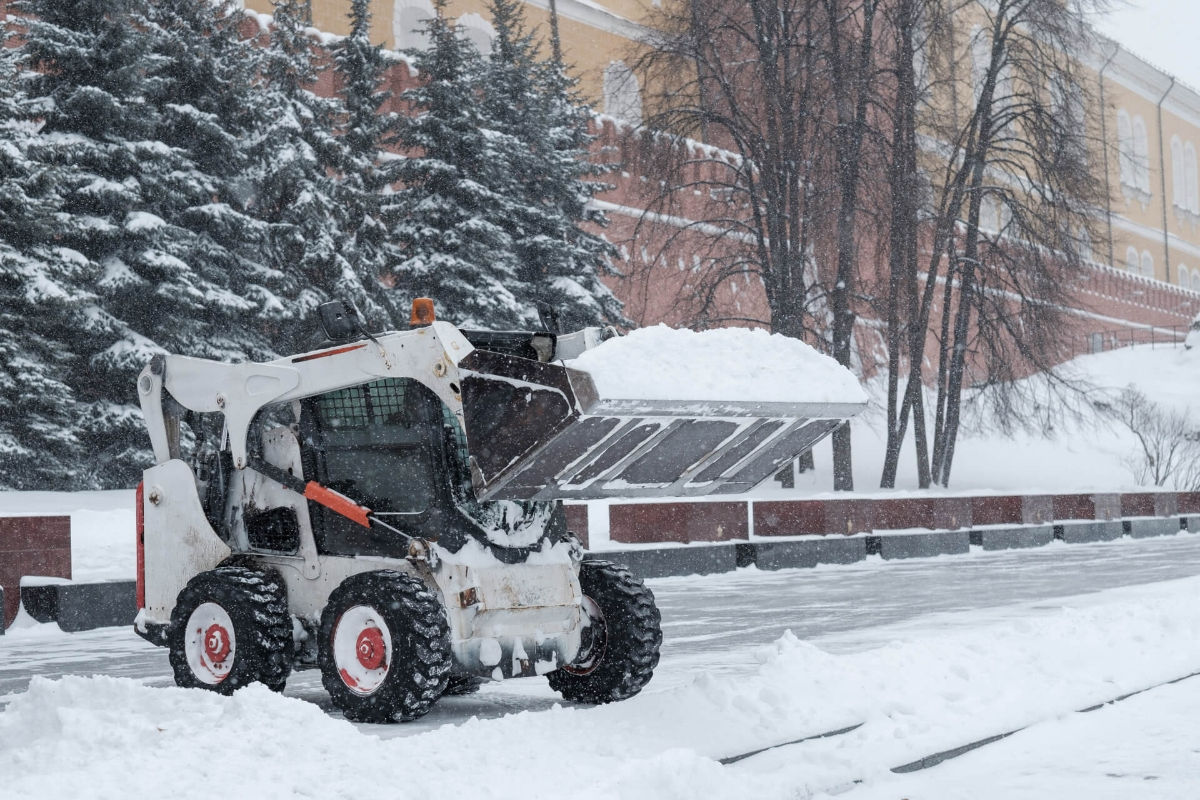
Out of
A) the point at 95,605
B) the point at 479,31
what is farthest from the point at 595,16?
the point at 95,605

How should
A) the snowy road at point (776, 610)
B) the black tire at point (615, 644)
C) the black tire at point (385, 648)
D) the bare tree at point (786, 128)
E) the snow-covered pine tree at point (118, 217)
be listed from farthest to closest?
the bare tree at point (786, 128) → the snow-covered pine tree at point (118, 217) → the snowy road at point (776, 610) → the black tire at point (615, 644) → the black tire at point (385, 648)

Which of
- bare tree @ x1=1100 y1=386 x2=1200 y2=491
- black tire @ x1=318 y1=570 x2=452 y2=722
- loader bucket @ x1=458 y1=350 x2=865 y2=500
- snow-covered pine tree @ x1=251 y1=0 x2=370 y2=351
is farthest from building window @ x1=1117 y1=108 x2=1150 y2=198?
black tire @ x1=318 y1=570 x2=452 y2=722

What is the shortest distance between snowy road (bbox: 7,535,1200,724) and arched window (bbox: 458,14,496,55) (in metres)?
23.5

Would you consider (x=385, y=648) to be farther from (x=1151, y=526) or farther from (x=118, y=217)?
(x=1151, y=526)

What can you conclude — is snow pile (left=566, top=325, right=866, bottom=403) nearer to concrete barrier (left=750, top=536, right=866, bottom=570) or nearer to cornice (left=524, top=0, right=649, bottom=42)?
concrete barrier (left=750, top=536, right=866, bottom=570)

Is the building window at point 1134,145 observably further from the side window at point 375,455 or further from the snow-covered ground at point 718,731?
the side window at point 375,455

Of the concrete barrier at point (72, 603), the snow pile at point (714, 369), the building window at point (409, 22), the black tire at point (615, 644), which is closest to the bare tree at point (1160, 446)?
the building window at point (409, 22)

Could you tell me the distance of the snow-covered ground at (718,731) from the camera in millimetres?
5672

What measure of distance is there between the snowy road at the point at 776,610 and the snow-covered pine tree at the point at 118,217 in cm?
959

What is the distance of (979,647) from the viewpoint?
9609mm

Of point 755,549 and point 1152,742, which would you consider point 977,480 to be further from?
point 1152,742

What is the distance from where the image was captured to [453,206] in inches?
1248

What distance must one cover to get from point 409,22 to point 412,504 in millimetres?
34699

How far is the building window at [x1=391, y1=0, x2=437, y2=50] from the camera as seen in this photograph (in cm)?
4044
